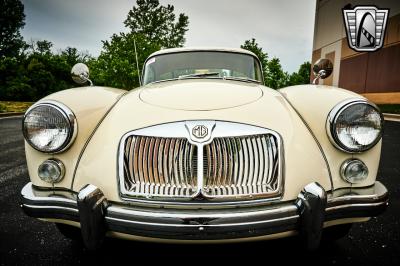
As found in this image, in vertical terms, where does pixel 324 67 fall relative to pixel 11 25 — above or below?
below

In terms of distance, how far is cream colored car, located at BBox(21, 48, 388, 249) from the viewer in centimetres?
145

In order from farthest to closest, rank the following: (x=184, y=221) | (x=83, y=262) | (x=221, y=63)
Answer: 1. (x=221, y=63)
2. (x=83, y=262)
3. (x=184, y=221)

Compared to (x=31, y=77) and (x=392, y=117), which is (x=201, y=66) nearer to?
(x=392, y=117)

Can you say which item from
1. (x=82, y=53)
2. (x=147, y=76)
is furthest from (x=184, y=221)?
(x=82, y=53)

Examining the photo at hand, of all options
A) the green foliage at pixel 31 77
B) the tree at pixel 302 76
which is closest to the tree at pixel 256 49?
the green foliage at pixel 31 77

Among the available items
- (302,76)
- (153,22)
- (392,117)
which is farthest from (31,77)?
(302,76)

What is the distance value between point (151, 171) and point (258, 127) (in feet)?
1.99

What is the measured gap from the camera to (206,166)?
1534 millimetres

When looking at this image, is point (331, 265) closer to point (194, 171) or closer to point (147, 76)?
point (194, 171)

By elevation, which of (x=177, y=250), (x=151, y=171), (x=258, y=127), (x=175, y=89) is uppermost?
(x=175, y=89)

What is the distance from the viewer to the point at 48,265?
6.17ft

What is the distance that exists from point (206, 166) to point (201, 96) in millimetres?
497

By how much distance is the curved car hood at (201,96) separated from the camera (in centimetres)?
173

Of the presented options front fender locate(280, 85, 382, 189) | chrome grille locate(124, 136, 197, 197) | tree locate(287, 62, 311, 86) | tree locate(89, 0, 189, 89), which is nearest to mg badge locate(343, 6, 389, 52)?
tree locate(89, 0, 189, 89)
